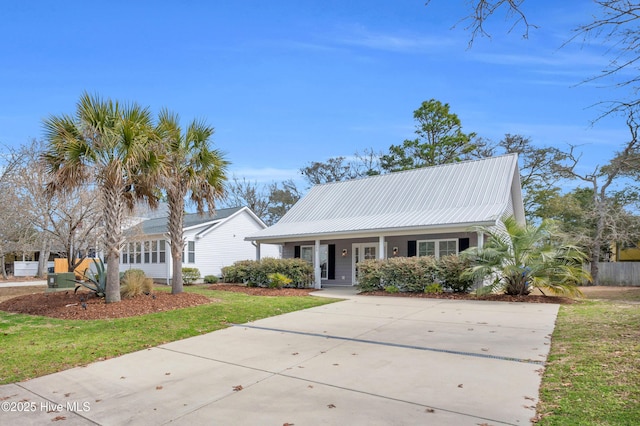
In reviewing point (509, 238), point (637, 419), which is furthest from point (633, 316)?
point (637, 419)

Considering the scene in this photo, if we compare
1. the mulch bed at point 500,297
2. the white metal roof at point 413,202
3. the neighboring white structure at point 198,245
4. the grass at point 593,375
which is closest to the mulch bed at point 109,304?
the mulch bed at point 500,297

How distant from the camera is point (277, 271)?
1711cm

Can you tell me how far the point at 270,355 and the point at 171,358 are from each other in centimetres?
147

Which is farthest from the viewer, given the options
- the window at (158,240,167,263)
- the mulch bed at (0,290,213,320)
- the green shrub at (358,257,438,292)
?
the window at (158,240,167,263)

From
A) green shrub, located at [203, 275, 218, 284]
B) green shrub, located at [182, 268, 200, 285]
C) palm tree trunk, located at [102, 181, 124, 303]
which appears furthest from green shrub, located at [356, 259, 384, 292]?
green shrub, located at [182, 268, 200, 285]

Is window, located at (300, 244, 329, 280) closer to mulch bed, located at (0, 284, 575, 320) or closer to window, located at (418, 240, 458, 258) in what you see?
window, located at (418, 240, 458, 258)

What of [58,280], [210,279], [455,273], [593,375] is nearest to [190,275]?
[210,279]

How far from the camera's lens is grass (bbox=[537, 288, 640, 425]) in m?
3.60

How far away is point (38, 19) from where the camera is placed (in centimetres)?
1142

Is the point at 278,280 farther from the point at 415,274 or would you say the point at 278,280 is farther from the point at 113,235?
the point at 113,235

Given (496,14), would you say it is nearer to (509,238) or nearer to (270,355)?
(270,355)

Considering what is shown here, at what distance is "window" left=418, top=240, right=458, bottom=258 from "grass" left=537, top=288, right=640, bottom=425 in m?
7.77

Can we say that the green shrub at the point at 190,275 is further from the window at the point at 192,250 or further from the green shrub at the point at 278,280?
the green shrub at the point at 278,280

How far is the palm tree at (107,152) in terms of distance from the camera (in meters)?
10.5
